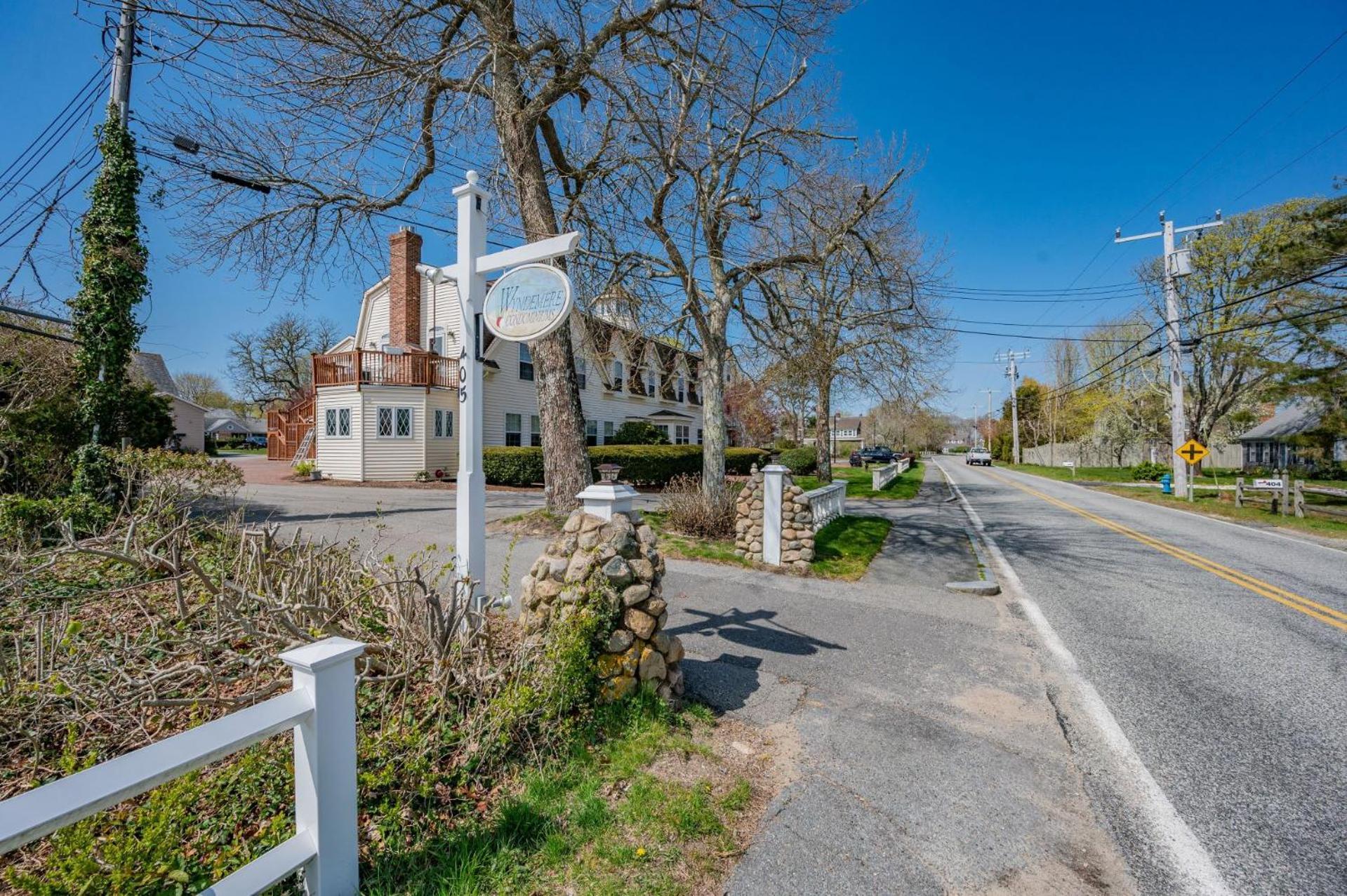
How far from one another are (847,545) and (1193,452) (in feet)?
52.5

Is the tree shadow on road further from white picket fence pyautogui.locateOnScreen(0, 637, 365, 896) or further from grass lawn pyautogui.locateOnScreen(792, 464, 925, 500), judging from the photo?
grass lawn pyautogui.locateOnScreen(792, 464, 925, 500)

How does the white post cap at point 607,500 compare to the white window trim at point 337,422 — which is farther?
the white window trim at point 337,422

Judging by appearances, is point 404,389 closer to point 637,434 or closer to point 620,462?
point 620,462

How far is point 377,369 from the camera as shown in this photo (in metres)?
20.2

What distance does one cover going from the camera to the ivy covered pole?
845 cm

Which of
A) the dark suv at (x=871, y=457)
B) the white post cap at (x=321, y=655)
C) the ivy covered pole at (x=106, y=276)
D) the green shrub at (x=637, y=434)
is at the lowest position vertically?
the dark suv at (x=871, y=457)

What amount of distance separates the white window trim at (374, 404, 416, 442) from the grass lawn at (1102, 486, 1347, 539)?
25.6 meters

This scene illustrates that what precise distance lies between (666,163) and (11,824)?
8410 millimetres

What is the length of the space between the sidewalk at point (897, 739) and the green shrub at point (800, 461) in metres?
19.4

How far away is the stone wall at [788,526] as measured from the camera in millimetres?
7777

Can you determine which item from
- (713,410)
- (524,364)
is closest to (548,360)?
(713,410)

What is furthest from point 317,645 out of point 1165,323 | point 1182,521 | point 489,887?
point 1165,323

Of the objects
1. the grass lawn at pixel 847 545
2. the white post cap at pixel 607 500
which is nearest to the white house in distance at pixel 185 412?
the grass lawn at pixel 847 545

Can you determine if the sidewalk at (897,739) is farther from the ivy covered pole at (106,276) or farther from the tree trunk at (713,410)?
the ivy covered pole at (106,276)
